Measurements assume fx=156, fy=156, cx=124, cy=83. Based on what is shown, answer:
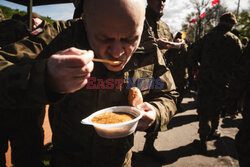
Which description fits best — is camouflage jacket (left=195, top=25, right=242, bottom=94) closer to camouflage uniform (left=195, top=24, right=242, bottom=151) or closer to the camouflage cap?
camouflage uniform (left=195, top=24, right=242, bottom=151)

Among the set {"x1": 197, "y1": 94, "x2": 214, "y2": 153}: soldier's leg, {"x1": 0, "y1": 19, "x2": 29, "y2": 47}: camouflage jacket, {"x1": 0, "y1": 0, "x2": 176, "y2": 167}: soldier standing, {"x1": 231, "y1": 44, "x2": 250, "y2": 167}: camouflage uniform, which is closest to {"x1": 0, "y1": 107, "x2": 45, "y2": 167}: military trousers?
{"x1": 0, "y1": 19, "x2": 29, "y2": 47}: camouflage jacket

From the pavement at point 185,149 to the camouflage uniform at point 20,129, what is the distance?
72 centimetres

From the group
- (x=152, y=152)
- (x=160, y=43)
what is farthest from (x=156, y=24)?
(x=152, y=152)

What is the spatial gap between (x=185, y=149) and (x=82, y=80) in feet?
13.0

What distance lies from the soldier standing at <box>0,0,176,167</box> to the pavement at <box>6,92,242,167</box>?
229 centimetres

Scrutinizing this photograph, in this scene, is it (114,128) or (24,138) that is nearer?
(114,128)

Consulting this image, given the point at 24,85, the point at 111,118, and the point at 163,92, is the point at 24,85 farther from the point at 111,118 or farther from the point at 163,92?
the point at 163,92

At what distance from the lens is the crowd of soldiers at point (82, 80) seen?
2.67 feet

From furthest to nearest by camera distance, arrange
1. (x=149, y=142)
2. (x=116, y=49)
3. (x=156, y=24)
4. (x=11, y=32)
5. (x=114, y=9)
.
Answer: (x=149, y=142), (x=156, y=24), (x=11, y=32), (x=116, y=49), (x=114, y=9)

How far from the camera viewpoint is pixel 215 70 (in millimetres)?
3783

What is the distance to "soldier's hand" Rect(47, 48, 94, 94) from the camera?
2.39ft

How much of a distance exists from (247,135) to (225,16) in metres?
2.85

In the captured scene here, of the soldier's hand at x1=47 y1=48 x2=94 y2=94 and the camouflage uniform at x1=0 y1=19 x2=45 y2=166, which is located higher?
the soldier's hand at x1=47 y1=48 x2=94 y2=94

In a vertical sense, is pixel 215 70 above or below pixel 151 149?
above
